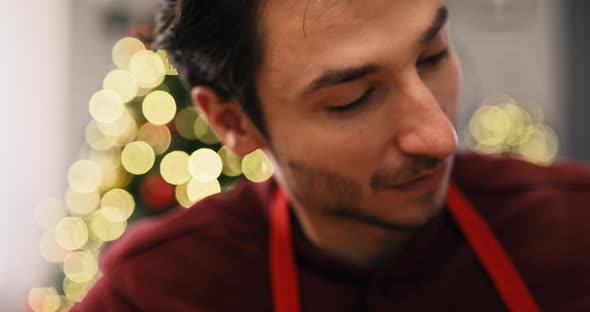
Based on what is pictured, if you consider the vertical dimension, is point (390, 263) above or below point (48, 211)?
above

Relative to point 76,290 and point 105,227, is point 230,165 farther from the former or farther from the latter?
point 76,290

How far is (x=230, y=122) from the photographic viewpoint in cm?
84

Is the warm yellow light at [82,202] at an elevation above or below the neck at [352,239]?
below

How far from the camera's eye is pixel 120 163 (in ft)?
5.02

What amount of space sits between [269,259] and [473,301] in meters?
0.29

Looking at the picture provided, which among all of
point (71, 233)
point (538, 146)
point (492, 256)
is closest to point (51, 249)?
point (71, 233)

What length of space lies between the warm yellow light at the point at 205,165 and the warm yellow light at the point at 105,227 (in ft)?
0.89

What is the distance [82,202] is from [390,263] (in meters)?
1.17

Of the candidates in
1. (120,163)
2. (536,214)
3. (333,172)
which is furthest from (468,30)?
(333,172)

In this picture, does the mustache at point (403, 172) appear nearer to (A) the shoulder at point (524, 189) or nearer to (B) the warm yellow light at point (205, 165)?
(A) the shoulder at point (524, 189)

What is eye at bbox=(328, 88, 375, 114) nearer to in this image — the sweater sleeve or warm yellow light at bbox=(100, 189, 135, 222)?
the sweater sleeve

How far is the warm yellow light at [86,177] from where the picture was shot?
5.33ft

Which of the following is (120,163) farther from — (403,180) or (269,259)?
(403,180)

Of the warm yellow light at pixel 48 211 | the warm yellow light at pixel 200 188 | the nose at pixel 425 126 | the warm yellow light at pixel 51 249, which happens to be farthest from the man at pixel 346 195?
the warm yellow light at pixel 48 211
